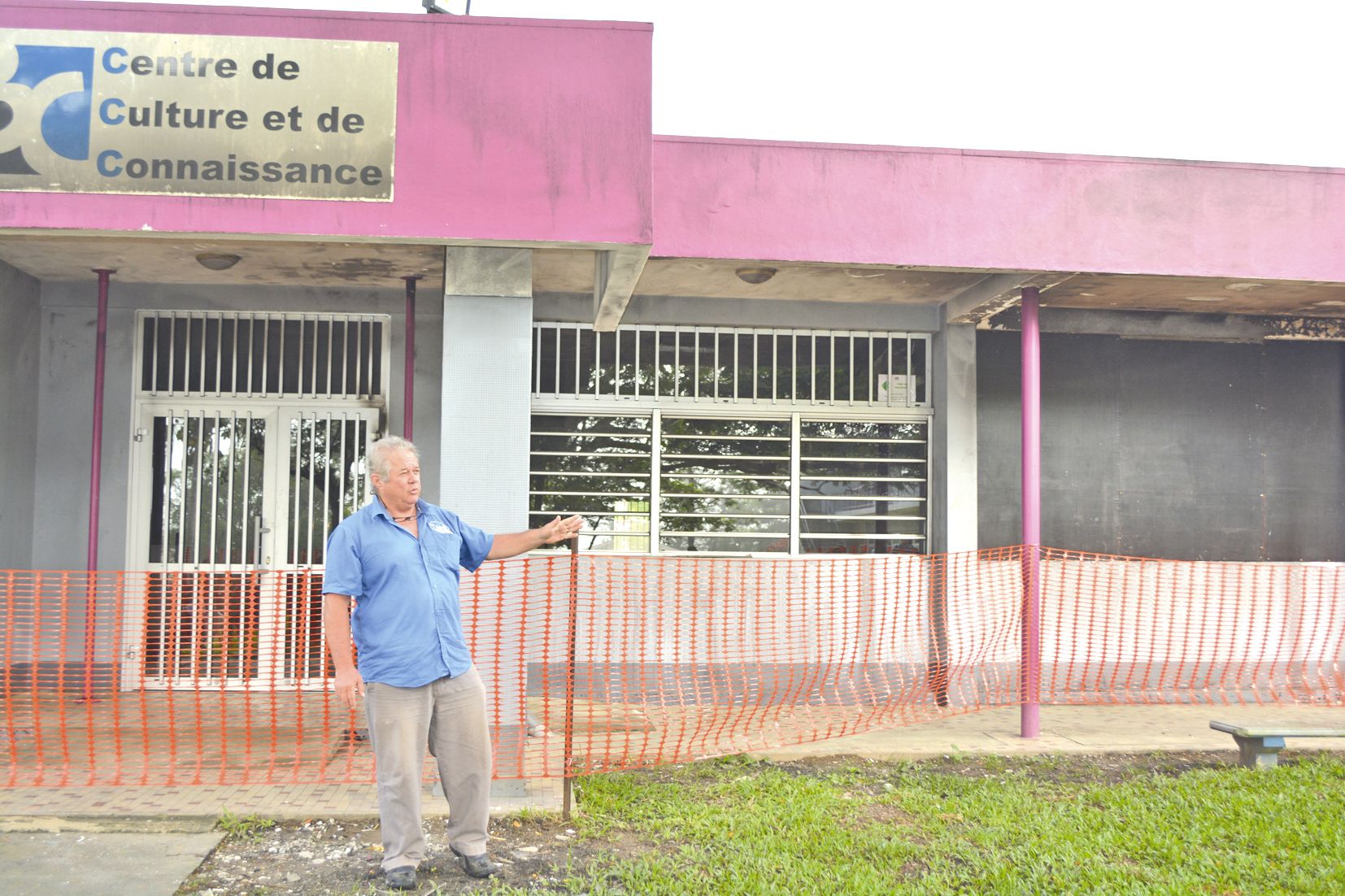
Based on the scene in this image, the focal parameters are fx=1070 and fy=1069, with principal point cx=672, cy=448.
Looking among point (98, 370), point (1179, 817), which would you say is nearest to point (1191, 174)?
point (1179, 817)

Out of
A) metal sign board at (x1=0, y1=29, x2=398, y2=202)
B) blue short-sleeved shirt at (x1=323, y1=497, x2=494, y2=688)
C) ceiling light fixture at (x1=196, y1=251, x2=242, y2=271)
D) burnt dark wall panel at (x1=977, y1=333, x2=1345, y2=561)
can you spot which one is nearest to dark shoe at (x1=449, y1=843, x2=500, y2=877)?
blue short-sleeved shirt at (x1=323, y1=497, x2=494, y2=688)

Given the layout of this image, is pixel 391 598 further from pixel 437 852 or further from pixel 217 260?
pixel 217 260

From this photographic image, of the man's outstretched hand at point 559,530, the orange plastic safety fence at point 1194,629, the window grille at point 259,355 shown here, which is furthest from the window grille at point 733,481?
the man's outstretched hand at point 559,530

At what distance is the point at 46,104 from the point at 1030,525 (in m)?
6.76

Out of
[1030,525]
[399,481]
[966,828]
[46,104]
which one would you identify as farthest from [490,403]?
[1030,525]

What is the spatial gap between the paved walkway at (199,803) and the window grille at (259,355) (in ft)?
12.3

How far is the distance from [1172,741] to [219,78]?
7.40 metres

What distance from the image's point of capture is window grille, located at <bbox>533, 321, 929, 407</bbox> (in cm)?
909

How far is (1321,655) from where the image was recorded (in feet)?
29.9

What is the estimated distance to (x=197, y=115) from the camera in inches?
233

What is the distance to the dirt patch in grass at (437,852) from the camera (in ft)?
14.8

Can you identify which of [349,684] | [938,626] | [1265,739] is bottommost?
[1265,739]

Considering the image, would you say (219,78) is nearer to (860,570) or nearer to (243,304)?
(243,304)

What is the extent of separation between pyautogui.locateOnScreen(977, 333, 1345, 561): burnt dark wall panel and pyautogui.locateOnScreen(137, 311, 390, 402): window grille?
519 centimetres
